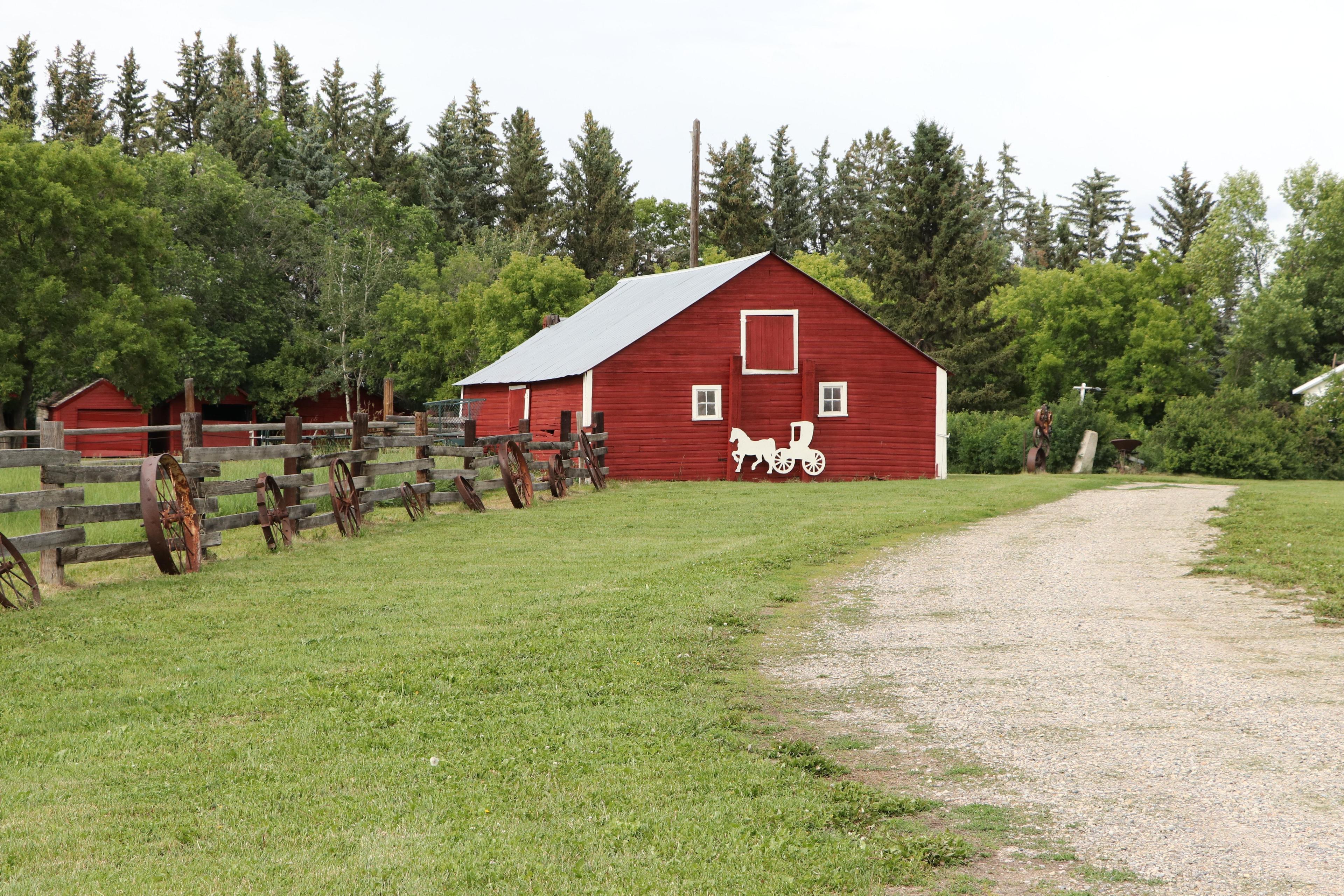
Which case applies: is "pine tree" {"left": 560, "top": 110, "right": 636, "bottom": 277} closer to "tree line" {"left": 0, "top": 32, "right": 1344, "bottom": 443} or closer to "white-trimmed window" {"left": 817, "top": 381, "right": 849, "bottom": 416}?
"tree line" {"left": 0, "top": 32, "right": 1344, "bottom": 443}

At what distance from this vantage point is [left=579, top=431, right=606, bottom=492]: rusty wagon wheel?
1006 inches

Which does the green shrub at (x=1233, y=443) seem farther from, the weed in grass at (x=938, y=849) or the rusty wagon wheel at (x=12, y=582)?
the weed in grass at (x=938, y=849)

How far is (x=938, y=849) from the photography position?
4.58 m

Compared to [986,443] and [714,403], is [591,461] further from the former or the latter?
[986,443]

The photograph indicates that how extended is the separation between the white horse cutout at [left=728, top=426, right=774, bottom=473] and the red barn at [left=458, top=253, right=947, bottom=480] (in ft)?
0.16

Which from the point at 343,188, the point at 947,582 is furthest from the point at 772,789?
the point at 343,188

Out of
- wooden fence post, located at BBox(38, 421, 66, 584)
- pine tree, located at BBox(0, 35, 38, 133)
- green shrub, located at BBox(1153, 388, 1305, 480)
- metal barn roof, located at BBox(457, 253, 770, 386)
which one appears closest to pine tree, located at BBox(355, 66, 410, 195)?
pine tree, located at BBox(0, 35, 38, 133)

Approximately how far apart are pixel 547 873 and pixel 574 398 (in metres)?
26.6

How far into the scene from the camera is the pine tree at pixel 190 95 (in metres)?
78.0

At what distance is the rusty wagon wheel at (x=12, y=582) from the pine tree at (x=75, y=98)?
68.7m

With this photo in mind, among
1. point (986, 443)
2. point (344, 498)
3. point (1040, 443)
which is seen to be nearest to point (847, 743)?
point (344, 498)

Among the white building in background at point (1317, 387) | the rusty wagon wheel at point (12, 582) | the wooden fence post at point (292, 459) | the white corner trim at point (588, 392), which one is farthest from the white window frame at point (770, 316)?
the rusty wagon wheel at point (12, 582)

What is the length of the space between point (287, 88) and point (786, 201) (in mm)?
36495

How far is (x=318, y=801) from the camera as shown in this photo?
16.8 ft
